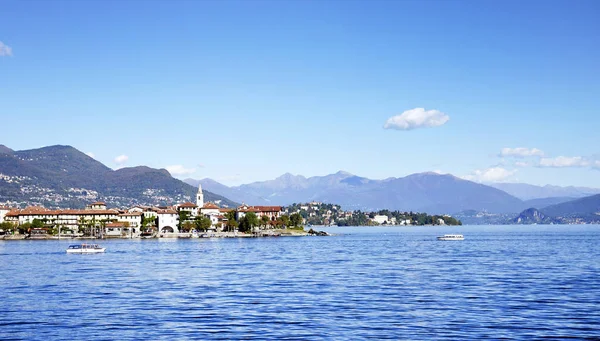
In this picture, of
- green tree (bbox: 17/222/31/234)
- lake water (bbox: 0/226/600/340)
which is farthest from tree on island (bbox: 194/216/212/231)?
lake water (bbox: 0/226/600/340)

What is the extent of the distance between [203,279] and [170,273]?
7255 mm

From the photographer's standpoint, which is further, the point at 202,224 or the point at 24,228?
the point at 202,224

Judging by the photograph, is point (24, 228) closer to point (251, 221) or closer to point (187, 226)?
point (187, 226)

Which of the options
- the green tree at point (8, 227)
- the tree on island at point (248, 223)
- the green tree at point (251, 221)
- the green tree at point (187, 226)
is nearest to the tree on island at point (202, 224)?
the green tree at point (187, 226)

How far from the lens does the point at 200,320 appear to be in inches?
1356

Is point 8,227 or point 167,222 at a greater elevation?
point 167,222

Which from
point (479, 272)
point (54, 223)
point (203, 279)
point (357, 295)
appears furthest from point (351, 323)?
point (54, 223)

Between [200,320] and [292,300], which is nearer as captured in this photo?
[200,320]

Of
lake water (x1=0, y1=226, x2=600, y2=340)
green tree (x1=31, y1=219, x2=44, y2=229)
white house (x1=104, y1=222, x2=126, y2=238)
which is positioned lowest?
lake water (x1=0, y1=226, x2=600, y2=340)

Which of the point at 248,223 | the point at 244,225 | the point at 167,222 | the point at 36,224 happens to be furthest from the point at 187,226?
the point at 36,224

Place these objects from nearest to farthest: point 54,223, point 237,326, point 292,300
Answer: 1. point 237,326
2. point 292,300
3. point 54,223

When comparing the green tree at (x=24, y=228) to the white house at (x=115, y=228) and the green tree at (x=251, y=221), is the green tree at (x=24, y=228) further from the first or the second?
the green tree at (x=251, y=221)

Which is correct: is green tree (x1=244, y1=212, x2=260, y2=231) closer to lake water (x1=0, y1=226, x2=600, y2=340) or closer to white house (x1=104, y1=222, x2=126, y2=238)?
white house (x1=104, y1=222, x2=126, y2=238)

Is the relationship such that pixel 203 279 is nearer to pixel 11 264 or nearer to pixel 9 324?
pixel 9 324
